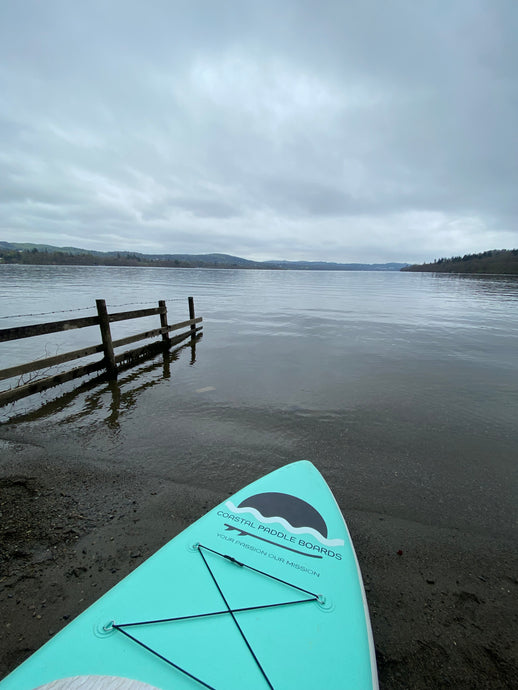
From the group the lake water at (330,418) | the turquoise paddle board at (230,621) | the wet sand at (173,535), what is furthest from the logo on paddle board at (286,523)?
the lake water at (330,418)

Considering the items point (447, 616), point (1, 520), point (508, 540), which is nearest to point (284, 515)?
point (447, 616)

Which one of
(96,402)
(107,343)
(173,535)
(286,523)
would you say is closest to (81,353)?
(107,343)

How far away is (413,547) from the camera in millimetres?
3307

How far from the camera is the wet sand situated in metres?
2.31

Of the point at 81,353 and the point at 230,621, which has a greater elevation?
the point at 81,353

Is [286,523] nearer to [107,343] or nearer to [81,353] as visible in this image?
[81,353]

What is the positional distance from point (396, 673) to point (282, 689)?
948 mm

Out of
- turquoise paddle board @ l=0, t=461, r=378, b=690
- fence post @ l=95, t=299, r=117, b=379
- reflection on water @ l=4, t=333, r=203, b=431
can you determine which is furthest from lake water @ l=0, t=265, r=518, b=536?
turquoise paddle board @ l=0, t=461, r=378, b=690

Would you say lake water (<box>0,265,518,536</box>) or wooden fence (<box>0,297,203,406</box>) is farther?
wooden fence (<box>0,297,203,406</box>)

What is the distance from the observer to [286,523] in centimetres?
313

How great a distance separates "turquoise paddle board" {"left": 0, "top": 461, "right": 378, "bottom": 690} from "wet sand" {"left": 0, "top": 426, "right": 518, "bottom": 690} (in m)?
0.44

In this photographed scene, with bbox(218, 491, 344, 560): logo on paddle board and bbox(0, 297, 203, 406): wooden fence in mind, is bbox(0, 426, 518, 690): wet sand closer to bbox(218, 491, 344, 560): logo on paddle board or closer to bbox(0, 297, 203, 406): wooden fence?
bbox(218, 491, 344, 560): logo on paddle board

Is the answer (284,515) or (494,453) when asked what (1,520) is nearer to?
(284,515)

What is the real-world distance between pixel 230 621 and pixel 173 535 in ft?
4.23
